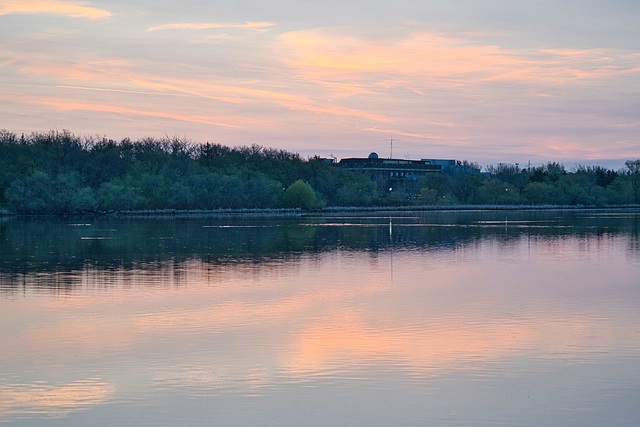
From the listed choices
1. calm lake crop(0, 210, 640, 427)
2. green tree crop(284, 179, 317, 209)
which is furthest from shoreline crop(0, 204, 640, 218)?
calm lake crop(0, 210, 640, 427)

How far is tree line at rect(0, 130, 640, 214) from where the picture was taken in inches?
4136

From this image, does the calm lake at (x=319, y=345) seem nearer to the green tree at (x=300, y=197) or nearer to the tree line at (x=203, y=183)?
the tree line at (x=203, y=183)

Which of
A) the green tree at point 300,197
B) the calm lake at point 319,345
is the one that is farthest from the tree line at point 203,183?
the calm lake at point 319,345

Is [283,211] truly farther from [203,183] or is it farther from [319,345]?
[319,345]

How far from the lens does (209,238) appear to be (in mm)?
47375

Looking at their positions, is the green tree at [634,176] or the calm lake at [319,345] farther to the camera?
the green tree at [634,176]

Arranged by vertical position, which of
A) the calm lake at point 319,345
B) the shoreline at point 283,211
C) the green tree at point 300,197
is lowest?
the calm lake at point 319,345

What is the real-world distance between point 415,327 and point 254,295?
615cm

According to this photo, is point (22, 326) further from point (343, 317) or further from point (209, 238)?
point (209, 238)

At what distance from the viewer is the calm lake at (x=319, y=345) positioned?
1008cm

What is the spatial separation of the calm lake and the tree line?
79518 millimetres

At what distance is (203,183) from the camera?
404ft

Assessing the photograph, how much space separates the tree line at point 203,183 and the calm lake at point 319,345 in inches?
3131

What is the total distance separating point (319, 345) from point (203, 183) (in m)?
111
